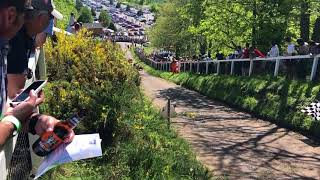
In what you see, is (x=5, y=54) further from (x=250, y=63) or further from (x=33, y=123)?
(x=250, y=63)

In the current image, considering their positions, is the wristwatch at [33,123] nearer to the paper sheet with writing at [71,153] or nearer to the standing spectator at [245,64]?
the paper sheet with writing at [71,153]

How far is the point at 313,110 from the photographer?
11656 millimetres

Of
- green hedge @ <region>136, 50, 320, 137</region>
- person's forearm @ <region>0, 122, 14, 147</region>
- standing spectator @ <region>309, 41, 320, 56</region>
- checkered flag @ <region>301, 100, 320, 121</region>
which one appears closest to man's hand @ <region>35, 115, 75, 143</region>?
person's forearm @ <region>0, 122, 14, 147</region>

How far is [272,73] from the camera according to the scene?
16.0 meters

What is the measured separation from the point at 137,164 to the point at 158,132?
2.83 m

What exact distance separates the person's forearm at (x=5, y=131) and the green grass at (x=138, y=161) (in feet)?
7.48

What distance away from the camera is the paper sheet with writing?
3143 millimetres

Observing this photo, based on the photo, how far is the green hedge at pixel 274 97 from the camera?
11.9 meters

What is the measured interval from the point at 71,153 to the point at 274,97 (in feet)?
36.5

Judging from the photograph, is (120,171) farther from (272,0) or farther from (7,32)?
(272,0)

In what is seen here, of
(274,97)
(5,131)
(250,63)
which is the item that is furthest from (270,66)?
(5,131)

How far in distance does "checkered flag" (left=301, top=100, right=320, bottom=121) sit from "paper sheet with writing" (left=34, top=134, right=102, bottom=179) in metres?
9.01

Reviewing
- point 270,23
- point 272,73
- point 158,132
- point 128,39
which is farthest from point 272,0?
point 128,39

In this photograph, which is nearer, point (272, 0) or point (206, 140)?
point (206, 140)
